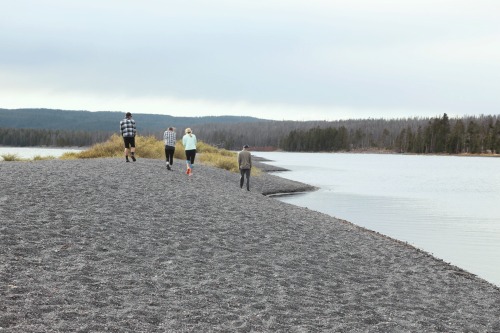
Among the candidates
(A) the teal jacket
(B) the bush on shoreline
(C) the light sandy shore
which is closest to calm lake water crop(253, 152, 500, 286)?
(C) the light sandy shore

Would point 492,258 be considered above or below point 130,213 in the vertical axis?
below

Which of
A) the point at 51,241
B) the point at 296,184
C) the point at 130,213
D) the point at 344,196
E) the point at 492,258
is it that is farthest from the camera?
the point at 296,184

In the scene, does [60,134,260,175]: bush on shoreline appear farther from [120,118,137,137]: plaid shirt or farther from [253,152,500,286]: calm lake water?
[120,118,137,137]: plaid shirt

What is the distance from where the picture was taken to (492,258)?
57.9 feet

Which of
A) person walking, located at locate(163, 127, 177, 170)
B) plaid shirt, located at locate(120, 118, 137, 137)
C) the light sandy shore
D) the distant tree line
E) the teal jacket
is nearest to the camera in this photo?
the light sandy shore

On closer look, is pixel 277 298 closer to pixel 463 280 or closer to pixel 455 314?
pixel 455 314

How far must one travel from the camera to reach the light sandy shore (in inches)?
333

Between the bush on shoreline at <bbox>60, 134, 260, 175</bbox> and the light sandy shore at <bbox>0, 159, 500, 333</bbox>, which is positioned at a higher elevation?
the bush on shoreline at <bbox>60, 134, 260, 175</bbox>

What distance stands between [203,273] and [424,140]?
506 ft

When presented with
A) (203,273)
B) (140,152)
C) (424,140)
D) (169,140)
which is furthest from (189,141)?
(424,140)

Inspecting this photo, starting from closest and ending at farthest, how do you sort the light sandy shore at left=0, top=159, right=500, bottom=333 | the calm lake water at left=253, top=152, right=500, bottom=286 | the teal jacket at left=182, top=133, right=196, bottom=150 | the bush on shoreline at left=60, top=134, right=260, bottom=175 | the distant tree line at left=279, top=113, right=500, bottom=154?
the light sandy shore at left=0, top=159, right=500, bottom=333 < the calm lake water at left=253, top=152, right=500, bottom=286 < the teal jacket at left=182, top=133, right=196, bottom=150 < the bush on shoreline at left=60, top=134, right=260, bottom=175 < the distant tree line at left=279, top=113, right=500, bottom=154

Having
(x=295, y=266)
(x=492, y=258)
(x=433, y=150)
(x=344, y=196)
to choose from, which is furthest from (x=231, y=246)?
(x=433, y=150)

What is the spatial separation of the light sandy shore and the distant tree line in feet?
455

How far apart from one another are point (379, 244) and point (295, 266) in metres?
5.24
